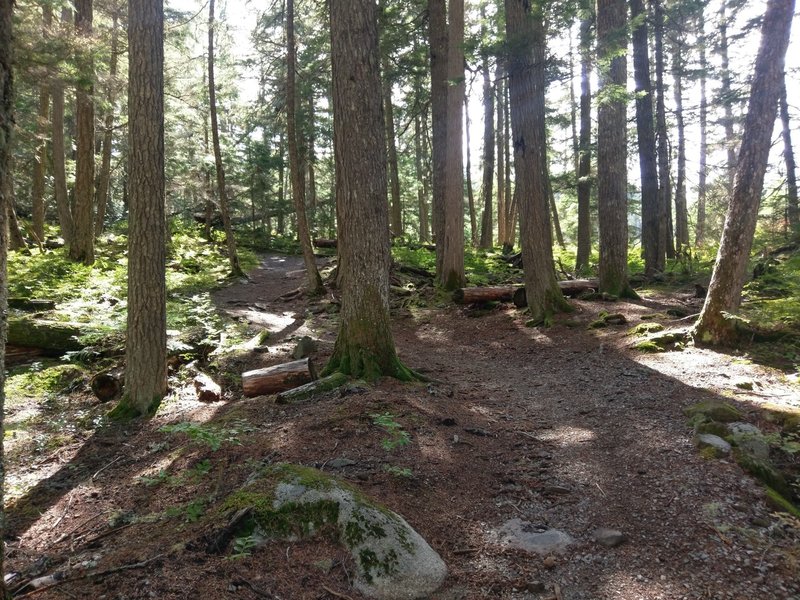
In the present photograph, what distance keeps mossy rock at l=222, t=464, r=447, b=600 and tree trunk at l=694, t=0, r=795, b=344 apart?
20.5 feet

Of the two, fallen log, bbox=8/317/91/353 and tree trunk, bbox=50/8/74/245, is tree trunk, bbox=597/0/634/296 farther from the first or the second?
tree trunk, bbox=50/8/74/245

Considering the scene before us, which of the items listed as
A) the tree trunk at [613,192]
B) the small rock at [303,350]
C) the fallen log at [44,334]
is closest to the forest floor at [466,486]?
the small rock at [303,350]

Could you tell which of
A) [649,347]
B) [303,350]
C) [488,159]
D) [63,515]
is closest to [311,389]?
[303,350]

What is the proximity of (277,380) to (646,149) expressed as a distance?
13654 millimetres

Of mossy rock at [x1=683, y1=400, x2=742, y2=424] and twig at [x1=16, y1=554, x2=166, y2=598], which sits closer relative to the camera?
twig at [x1=16, y1=554, x2=166, y2=598]

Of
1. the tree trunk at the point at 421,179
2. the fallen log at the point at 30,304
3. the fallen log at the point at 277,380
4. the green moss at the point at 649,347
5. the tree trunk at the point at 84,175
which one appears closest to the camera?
the fallen log at the point at 277,380

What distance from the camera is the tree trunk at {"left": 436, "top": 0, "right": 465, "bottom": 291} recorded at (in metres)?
12.6

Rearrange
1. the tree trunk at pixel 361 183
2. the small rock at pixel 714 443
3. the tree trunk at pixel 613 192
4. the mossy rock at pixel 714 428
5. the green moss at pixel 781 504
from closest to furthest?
the green moss at pixel 781 504 → the small rock at pixel 714 443 → the mossy rock at pixel 714 428 → the tree trunk at pixel 361 183 → the tree trunk at pixel 613 192

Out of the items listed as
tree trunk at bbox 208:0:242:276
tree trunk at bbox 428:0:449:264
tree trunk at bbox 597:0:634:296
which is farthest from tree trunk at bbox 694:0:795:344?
tree trunk at bbox 208:0:242:276

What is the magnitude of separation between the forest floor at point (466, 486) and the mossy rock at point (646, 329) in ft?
3.09

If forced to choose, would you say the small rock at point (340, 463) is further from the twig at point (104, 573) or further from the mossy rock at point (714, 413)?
the mossy rock at point (714, 413)

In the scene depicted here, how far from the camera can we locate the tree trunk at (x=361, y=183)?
6.34 meters

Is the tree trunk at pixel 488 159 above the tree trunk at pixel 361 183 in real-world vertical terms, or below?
above

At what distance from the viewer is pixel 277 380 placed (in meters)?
6.93
